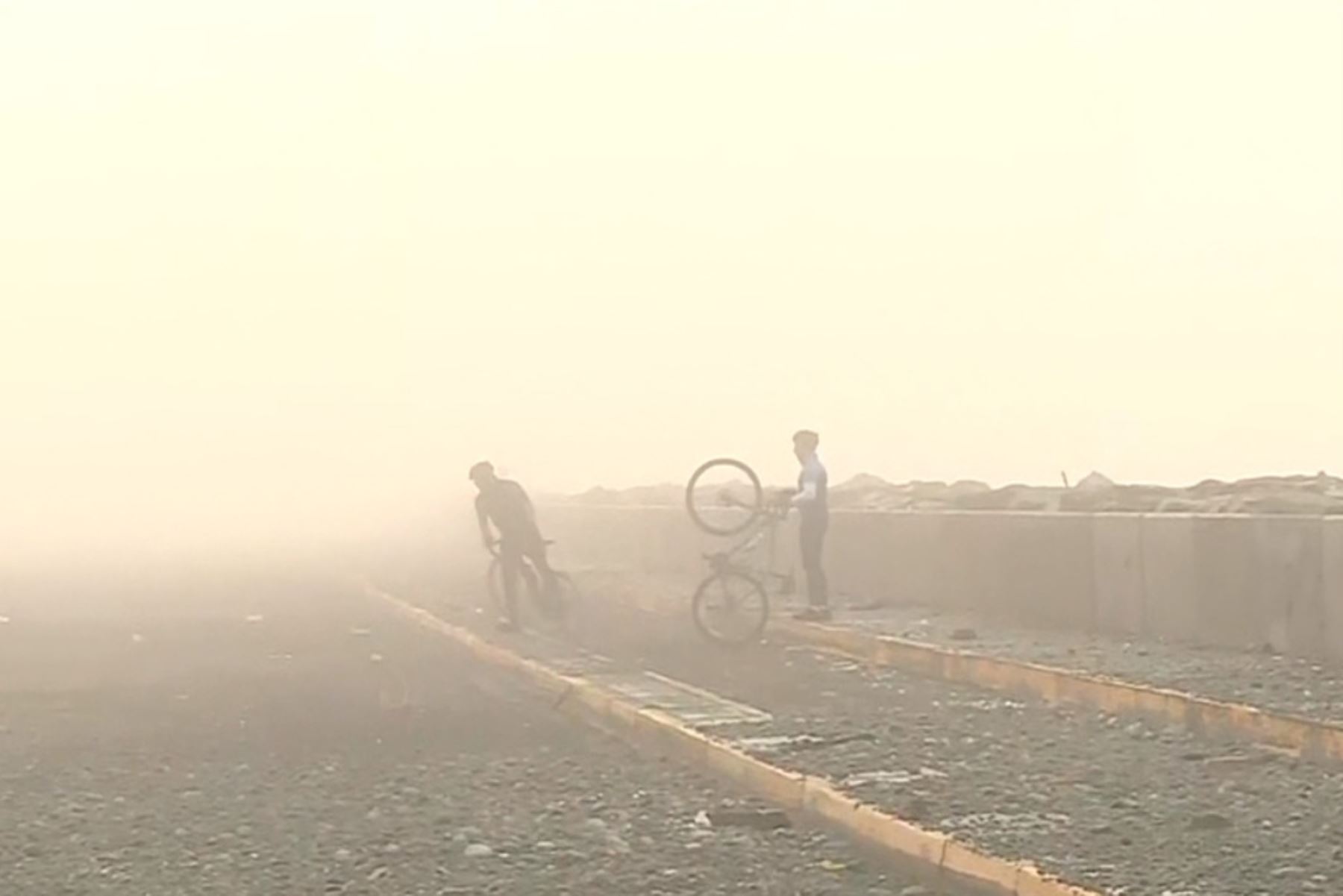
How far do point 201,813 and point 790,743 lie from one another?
310cm

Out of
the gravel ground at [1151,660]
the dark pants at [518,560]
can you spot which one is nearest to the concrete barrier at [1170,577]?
the gravel ground at [1151,660]

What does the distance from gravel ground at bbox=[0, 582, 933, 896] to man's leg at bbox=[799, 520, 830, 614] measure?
3588 mm

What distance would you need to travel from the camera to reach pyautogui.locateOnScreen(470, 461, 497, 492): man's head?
67.0 feet

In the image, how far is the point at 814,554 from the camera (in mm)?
19484

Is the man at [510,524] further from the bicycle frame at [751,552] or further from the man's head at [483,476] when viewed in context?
the bicycle frame at [751,552]

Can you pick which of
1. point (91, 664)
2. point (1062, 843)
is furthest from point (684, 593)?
point (1062, 843)

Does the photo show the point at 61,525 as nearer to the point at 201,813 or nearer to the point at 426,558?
the point at 426,558

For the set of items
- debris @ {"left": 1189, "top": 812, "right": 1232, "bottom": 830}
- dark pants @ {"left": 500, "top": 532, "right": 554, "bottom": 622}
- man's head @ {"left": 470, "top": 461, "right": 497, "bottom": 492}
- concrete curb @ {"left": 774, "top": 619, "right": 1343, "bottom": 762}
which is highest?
man's head @ {"left": 470, "top": 461, "right": 497, "bottom": 492}

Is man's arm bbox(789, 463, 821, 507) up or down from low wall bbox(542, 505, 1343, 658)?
up

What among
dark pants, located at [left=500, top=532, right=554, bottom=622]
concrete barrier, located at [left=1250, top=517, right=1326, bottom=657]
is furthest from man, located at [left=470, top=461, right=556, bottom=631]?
concrete barrier, located at [left=1250, top=517, right=1326, bottom=657]

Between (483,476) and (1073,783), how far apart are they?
11.3 m

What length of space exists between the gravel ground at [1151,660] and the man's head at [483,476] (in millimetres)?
3529

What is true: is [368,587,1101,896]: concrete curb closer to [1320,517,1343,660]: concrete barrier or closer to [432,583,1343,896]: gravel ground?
[432,583,1343,896]: gravel ground

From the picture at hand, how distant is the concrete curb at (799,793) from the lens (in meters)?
7.71
